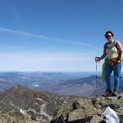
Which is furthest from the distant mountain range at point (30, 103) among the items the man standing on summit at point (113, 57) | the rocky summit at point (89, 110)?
the man standing on summit at point (113, 57)

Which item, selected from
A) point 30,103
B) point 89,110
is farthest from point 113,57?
point 30,103

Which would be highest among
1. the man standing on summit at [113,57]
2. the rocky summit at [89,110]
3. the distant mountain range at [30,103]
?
the man standing on summit at [113,57]

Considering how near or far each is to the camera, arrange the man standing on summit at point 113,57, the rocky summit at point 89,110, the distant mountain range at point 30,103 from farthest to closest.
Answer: the distant mountain range at point 30,103, the man standing on summit at point 113,57, the rocky summit at point 89,110

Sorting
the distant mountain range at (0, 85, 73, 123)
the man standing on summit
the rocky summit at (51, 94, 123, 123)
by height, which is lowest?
the distant mountain range at (0, 85, 73, 123)

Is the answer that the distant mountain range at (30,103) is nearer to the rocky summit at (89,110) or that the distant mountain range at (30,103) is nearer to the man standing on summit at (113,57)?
the rocky summit at (89,110)

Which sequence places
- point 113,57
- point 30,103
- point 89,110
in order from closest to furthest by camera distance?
point 89,110, point 113,57, point 30,103

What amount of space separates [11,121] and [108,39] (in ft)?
41.8

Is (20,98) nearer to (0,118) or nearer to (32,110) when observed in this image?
(32,110)

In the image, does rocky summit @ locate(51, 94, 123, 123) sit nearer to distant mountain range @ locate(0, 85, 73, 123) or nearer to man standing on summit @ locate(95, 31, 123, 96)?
man standing on summit @ locate(95, 31, 123, 96)

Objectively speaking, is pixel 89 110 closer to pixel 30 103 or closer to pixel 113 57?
pixel 113 57

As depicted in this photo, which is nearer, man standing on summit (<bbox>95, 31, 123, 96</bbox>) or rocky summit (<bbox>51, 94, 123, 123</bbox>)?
rocky summit (<bbox>51, 94, 123, 123</bbox>)

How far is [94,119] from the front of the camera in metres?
21.1

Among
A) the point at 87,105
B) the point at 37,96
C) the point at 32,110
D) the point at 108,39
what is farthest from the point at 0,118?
the point at 37,96

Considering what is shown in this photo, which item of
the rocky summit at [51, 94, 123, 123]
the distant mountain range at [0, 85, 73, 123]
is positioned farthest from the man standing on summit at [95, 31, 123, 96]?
the distant mountain range at [0, 85, 73, 123]
